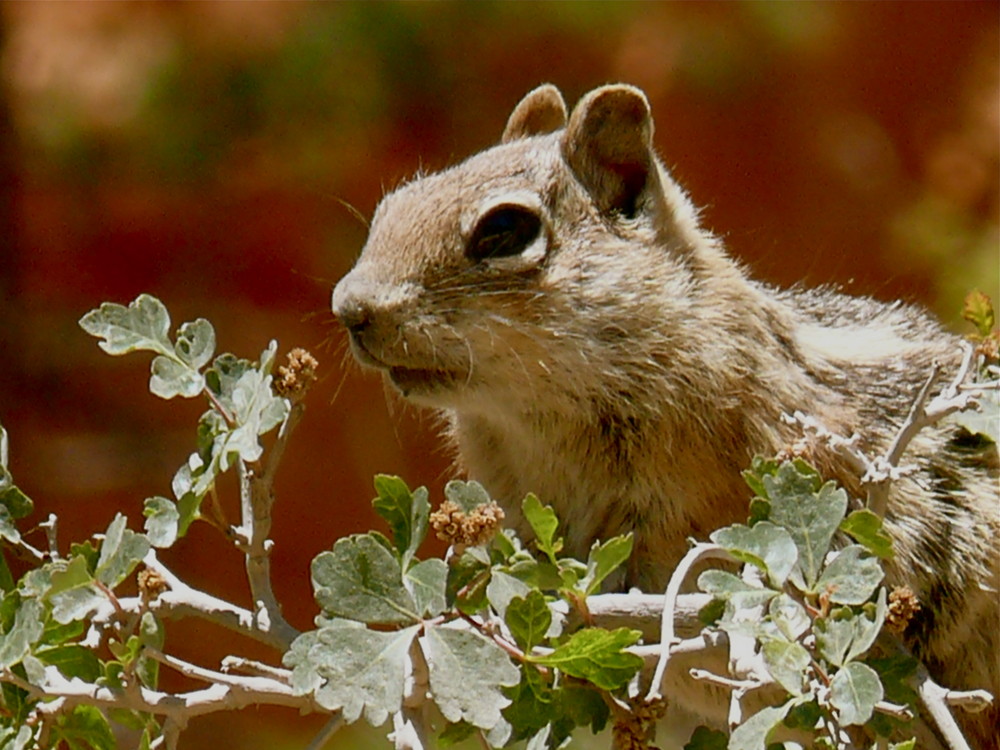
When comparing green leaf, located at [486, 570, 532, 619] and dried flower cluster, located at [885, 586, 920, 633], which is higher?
green leaf, located at [486, 570, 532, 619]

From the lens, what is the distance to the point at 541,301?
1113 millimetres

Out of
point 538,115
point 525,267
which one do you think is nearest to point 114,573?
point 525,267

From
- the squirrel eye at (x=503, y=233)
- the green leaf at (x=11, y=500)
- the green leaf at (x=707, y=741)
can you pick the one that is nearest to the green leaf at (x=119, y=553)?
the green leaf at (x=11, y=500)

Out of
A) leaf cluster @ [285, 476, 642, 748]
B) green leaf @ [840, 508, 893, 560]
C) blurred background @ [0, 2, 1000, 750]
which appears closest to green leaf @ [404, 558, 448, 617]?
leaf cluster @ [285, 476, 642, 748]

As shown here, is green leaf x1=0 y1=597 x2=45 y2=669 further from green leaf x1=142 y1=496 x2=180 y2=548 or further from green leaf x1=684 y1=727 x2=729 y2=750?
green leaf x1=684 y1=727 x2=729 y2=750

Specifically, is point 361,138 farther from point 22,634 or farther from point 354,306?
point 22,634

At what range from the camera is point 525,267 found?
3.68 ft

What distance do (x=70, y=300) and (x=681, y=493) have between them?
202 centimetres

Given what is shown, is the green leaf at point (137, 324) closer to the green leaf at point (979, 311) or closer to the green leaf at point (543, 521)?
the green leaf at point (543, 521)

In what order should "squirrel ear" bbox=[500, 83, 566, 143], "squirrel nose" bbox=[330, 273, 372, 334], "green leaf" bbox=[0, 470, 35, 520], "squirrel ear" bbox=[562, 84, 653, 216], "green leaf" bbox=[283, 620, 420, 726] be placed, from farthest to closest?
"squirrel ear" bbox=[500, 83, 566, 143], "squirrel ear" bbox=[562, 84, 653, 216], "squirrel nose" bbox=[330, 273, 372, 334], "green leaf" bbox=[0, 470, 35, 520], "green leaf" bbox=[283, 620, 420, 726]

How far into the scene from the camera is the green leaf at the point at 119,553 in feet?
2.53

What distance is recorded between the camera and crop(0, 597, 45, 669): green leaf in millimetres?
745

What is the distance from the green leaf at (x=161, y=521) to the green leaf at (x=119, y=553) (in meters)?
0.02

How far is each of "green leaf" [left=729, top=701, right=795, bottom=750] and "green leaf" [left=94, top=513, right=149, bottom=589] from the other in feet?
1.09
